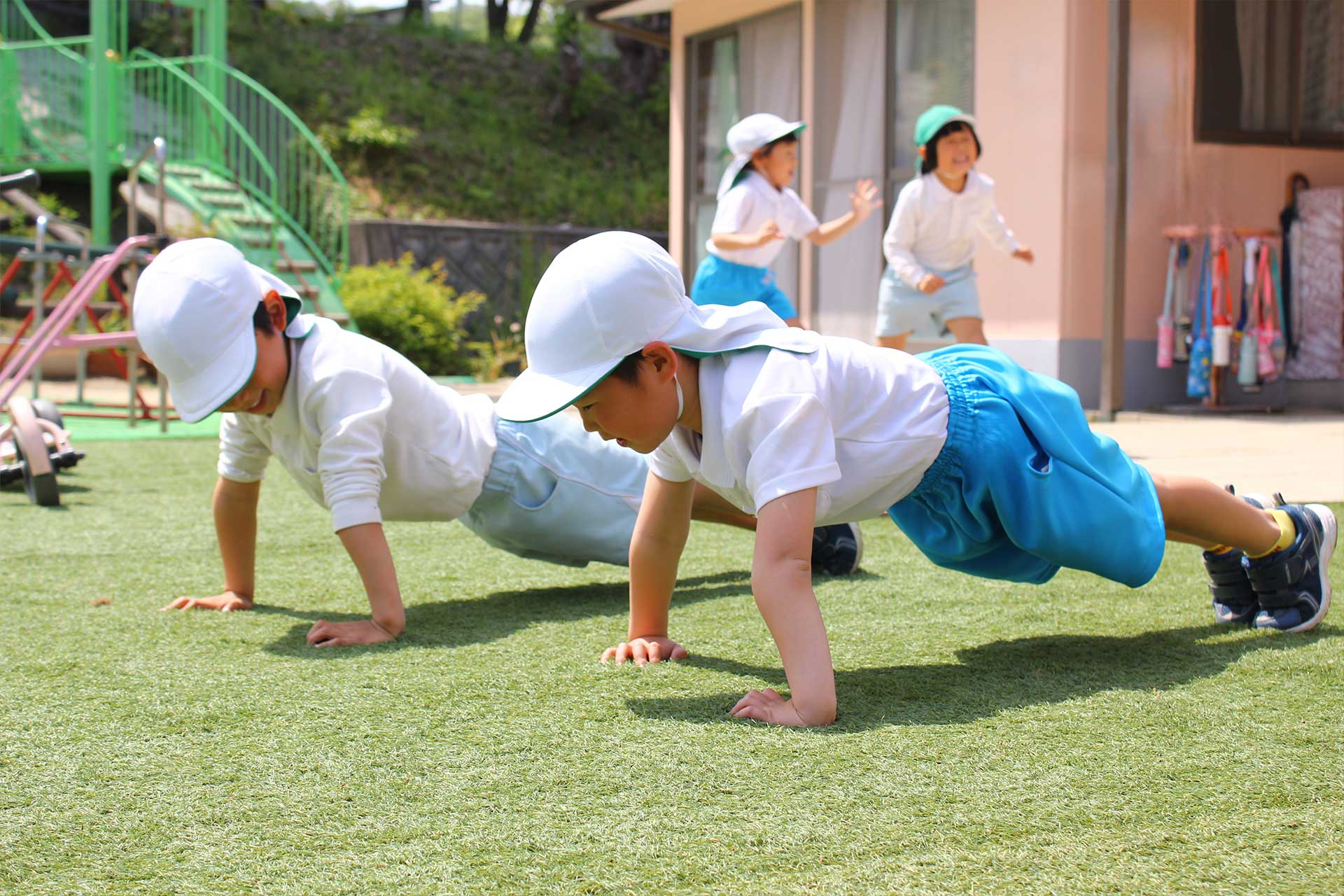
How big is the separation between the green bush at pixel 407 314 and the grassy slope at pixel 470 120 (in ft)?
16.5

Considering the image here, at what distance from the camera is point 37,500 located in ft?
15.7

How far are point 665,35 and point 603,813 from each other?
11891 millimetres

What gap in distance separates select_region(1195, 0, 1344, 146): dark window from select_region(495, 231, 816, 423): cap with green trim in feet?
24.0

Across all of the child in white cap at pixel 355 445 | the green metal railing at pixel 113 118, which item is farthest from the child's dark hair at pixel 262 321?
the green metal railing at pixel 113 118

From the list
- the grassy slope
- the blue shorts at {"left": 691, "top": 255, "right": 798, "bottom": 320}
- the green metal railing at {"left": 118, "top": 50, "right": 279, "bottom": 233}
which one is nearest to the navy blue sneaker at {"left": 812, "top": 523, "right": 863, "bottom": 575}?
the blue shorts at {"left": 691, "top": 255, "right": 798, "bottom": 320}

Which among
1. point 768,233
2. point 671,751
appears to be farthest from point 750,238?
point 671,751

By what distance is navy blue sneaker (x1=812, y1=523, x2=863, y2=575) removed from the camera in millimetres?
3344

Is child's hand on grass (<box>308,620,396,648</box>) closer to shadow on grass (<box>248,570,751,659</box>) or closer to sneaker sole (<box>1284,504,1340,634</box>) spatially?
shadow on grass (<box>248,570,751,659</box>)

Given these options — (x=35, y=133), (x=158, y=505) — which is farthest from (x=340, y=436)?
(x=35, y=133)

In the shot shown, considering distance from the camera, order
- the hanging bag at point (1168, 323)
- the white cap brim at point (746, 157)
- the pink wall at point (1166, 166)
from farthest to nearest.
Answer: the pink wall at point (1166, 166) < the hanging bag at point (1168, 323) < the white cap brim at point (746, 157)

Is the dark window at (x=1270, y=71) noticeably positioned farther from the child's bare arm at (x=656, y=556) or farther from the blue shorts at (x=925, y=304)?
the child's bare arm at (x=656, y=556)

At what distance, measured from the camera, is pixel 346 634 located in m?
2.71

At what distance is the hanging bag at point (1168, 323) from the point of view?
27.5 feet

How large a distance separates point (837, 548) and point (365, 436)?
1.17 m
